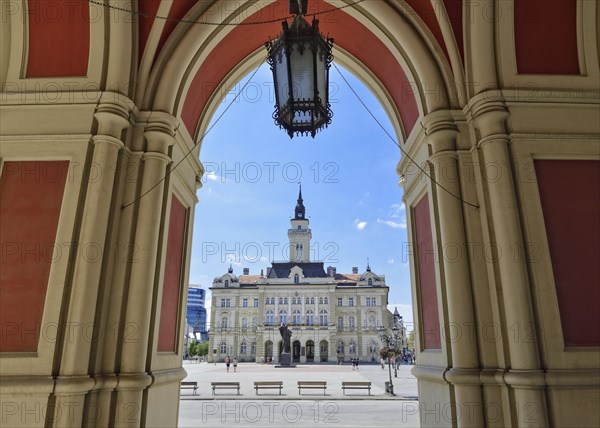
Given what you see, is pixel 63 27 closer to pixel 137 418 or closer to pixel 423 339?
pixel 137 418

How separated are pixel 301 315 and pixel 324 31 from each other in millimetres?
67251

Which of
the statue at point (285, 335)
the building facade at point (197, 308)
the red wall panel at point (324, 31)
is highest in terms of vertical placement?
the building facade at point (197, 308)

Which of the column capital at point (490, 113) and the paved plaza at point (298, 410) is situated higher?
the column capital at point (490, 113)

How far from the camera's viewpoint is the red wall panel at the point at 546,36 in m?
5.41

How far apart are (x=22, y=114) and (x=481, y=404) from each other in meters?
6.17

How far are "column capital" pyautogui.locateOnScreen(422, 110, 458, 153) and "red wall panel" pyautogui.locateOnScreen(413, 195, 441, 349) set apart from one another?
0.92 meters

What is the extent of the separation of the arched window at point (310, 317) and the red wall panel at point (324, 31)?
66757 millimetres

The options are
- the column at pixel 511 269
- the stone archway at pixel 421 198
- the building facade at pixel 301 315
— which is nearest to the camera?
the column at pixel 511 269

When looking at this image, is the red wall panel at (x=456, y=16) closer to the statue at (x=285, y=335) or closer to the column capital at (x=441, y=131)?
the column capital at (x=441, y=131)

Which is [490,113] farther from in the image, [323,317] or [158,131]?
[323,317]

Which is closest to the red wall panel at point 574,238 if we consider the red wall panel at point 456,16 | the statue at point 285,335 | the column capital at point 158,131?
the red wall panel at point 456,16

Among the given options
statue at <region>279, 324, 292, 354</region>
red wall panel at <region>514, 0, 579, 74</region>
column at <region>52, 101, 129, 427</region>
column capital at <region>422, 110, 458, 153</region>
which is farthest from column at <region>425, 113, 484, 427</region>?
statue at <region>279, 324, 292, 354</region>

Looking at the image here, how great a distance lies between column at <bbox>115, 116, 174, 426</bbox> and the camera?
454 cm

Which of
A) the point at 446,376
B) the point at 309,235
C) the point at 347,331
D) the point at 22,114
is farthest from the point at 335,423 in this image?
the point at 309,235
